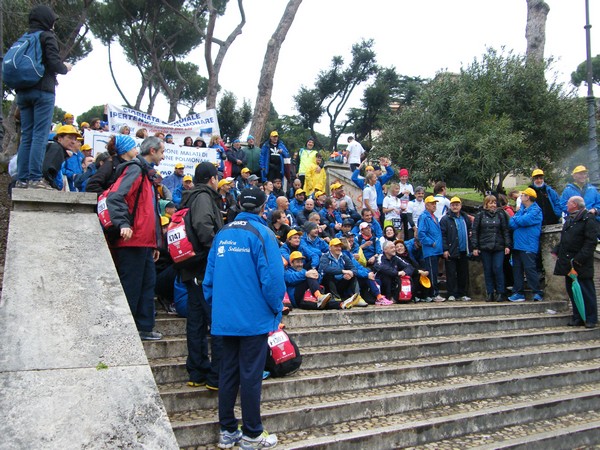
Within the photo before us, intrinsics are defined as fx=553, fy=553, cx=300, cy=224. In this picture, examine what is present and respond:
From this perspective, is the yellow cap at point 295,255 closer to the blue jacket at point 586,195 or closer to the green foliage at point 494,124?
the blue jacket at point 586,195

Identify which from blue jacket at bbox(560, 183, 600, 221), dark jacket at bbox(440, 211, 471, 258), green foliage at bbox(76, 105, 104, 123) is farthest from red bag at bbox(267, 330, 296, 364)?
green foliage at bbox(76, 105, 104, 123)

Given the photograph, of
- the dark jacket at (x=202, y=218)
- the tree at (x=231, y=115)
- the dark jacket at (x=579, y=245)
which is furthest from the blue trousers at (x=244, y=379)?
the tree at (x=231, y=115)

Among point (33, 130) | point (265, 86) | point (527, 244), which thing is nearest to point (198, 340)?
point (33, 130)

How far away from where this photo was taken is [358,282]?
28.8ft

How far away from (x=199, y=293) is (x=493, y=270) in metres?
6.36

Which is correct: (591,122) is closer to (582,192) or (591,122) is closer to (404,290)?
(582,192)

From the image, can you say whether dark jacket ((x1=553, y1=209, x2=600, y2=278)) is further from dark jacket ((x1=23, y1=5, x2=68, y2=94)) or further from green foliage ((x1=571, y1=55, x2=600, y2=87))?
green foliage ((x1=571, y1=55, x2=600, y2=87))

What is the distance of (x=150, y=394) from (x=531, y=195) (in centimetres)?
799

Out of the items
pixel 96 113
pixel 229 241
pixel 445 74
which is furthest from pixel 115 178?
pixel 96 113

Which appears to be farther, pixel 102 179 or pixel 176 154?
pixel 176 154

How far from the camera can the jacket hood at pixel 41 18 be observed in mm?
5406

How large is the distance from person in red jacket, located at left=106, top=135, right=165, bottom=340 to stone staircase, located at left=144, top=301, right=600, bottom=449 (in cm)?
49

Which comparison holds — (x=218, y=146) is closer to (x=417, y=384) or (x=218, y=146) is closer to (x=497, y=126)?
(x=497, y=126)

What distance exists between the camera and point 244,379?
407cm
